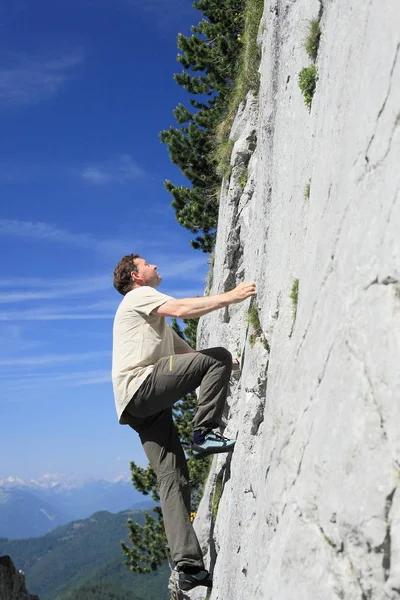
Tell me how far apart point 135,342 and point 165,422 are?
147 cm

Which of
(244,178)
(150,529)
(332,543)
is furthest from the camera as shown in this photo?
(150,529)

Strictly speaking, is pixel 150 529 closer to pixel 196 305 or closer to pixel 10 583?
pixel 10 583

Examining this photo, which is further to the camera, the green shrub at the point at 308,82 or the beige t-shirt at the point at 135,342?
the beige t-shirt at the point at 135,342

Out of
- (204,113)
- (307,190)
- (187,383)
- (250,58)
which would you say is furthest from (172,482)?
(204,113)

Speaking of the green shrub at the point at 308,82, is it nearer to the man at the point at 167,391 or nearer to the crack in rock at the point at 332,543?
the man at the point at 167,391

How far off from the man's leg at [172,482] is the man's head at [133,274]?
2139 millimetres

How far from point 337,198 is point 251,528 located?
508cm

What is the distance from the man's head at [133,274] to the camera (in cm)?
964

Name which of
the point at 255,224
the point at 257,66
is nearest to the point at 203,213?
the point at 257,66

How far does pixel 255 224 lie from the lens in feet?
33.5

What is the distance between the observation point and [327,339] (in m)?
4.97

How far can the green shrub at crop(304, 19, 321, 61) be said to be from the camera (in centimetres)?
761

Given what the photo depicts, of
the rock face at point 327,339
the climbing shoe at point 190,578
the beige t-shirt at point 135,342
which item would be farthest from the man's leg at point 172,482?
the rock face at point 327,339

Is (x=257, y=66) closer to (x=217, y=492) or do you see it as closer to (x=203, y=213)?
(x=217, y=492)
